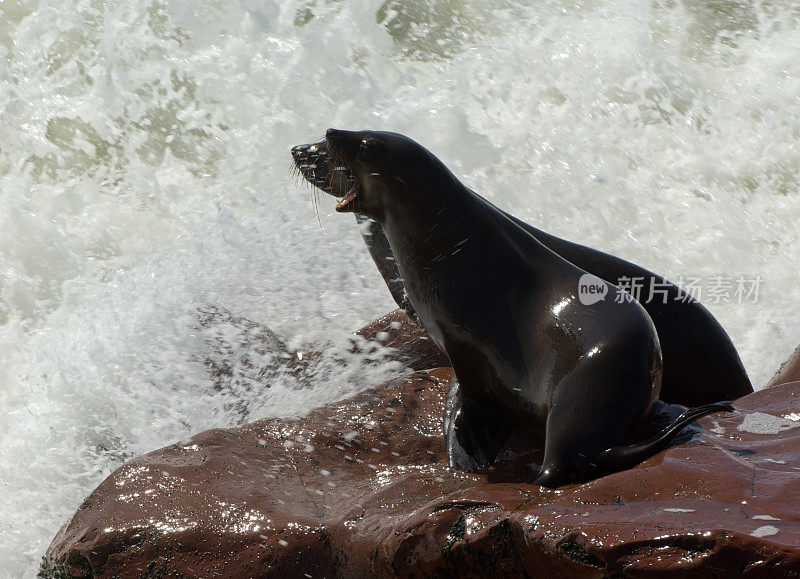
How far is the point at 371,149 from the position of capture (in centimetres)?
336

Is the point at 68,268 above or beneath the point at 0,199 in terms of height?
beneath

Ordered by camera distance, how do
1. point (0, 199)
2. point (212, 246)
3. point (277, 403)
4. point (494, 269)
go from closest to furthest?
point (494, 269)
point (277, 403)
point (212, 246)
point (0, 199)

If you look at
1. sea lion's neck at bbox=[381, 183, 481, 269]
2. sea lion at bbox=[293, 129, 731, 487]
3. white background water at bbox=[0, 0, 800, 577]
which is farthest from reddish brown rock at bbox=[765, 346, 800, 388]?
sea lion's neck at bbox=[381, 183, 481, 269]

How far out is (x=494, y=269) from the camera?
10.8 ft

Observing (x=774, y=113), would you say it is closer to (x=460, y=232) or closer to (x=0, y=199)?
(x=460, y=232)

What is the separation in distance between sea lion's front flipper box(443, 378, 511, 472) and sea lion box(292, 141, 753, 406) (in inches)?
28.4

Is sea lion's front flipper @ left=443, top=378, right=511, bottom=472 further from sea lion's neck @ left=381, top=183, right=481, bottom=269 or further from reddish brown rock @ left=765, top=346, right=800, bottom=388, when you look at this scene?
reddish brown rock @ left=765, top=346, right=800, bottom=388

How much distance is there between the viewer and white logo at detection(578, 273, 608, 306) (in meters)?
3.10

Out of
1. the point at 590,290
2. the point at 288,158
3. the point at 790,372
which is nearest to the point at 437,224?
the point at 590,290

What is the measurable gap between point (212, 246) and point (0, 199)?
2647 mm

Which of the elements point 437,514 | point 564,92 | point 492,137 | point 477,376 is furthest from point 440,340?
point 564,92

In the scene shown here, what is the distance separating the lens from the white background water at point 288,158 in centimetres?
556

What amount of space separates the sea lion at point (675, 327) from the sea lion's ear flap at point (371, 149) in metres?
0.17

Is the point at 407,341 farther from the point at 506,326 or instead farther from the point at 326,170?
the point at 506,326
